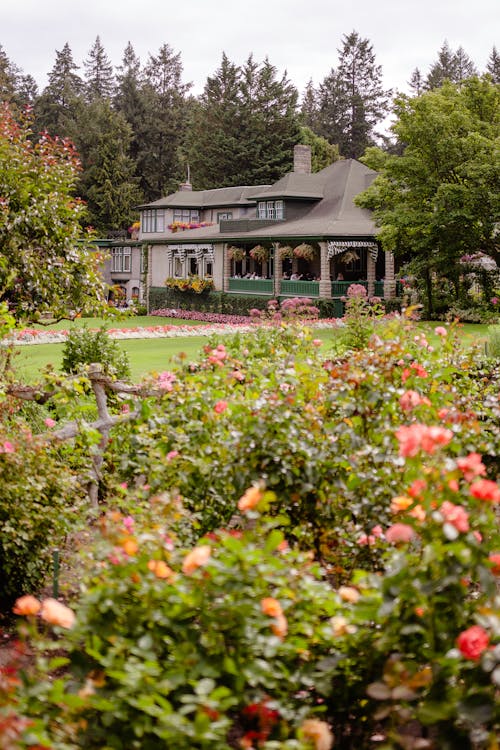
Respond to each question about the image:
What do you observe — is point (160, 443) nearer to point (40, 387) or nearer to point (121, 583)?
point (121, 583)

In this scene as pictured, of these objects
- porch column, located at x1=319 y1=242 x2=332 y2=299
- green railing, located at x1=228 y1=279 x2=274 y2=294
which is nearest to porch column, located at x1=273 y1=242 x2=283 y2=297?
green railing, located at x1=228 y1=279 x2=274 y2=294

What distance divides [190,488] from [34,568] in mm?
1900

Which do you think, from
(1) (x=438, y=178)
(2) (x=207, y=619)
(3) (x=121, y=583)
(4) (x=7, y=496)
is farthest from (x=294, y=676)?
(1) (x=438, y=178)

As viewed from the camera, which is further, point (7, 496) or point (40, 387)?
point (40, 387)

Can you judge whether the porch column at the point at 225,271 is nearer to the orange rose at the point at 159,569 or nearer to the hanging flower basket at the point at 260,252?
the hanging flower basket at the point at 260,252

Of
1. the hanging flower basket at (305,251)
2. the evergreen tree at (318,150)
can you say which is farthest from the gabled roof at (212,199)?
the hanging flower basket at (305,251)

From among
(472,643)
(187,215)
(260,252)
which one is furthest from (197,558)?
(187,215)

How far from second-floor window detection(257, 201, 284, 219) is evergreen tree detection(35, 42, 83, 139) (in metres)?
34.3

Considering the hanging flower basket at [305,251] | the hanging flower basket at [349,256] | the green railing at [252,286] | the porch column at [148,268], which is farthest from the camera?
the porch column at [148,268]

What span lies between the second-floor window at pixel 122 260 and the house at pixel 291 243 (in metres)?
5.43

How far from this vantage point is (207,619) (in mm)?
3252

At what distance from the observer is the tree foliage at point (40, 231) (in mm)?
13352

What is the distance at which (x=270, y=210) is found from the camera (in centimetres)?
4525

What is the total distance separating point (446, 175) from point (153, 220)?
31.2 meters
